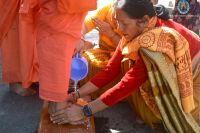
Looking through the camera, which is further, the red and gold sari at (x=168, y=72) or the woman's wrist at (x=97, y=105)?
the woman's wrist at (x=97, y=105)

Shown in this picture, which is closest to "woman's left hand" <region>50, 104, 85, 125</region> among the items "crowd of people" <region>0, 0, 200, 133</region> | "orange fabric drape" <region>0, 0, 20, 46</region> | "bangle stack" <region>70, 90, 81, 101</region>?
"crowd of people" <region>0, 0, 200, 133</region>

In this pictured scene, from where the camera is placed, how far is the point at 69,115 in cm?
245

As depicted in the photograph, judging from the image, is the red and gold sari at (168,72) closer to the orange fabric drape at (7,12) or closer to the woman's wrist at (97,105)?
the woman's wrist at (97,105)

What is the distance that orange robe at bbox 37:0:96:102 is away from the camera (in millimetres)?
2148

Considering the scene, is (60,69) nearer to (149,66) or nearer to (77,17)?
(77,17)

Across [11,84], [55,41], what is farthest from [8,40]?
[55,41]

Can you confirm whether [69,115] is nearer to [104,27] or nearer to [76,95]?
[76,95]

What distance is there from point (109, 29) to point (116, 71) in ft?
1.48

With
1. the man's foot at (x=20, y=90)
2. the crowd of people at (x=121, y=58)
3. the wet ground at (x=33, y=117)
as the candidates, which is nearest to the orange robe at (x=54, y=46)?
the crowd of people at (x=121, y=58)

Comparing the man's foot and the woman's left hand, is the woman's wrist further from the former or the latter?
the man's foot

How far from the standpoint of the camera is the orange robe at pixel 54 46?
215 centimetres

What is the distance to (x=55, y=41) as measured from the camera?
7.08 ft

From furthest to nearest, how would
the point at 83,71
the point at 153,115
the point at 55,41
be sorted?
the point at 83,71, the point at 153,115, the point at 55,41

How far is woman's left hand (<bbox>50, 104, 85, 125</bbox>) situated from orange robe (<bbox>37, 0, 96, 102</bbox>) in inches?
10.2
